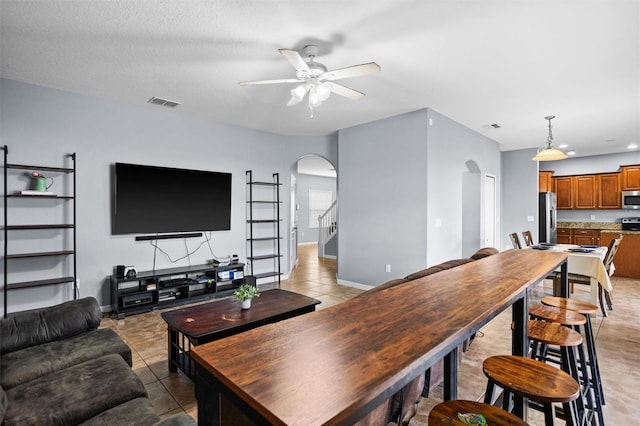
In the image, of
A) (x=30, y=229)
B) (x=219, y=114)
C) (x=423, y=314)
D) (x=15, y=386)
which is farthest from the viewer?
(x=219, y=114)

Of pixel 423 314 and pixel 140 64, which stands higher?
pixel 140 64

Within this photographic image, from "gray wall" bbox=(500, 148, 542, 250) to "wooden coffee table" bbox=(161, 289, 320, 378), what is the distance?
6.32 meters

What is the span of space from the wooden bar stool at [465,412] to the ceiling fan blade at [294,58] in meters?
2.25

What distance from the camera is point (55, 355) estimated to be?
201cm

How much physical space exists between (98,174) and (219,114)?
5.89ft

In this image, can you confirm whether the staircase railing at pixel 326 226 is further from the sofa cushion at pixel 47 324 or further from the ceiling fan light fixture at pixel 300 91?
the sofa cushion at pixel 47 324

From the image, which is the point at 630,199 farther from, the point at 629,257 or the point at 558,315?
the point at 558,315

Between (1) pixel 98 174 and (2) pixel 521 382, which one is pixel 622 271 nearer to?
(2) pixel 521 382

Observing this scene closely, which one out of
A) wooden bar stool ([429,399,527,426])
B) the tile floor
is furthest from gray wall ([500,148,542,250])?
wooden bar stool ([429,399,527,426])

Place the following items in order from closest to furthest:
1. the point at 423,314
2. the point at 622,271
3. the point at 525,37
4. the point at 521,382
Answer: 1. the point at 423,314
2. the point at 521,382
3. the point at 525,37
4. the point at 622,271

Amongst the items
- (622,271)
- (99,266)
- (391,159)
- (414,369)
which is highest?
(391,159)

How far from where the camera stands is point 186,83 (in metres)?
3.68

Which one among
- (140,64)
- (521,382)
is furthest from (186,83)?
(521,382)

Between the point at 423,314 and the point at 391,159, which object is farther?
the point at 391,159
